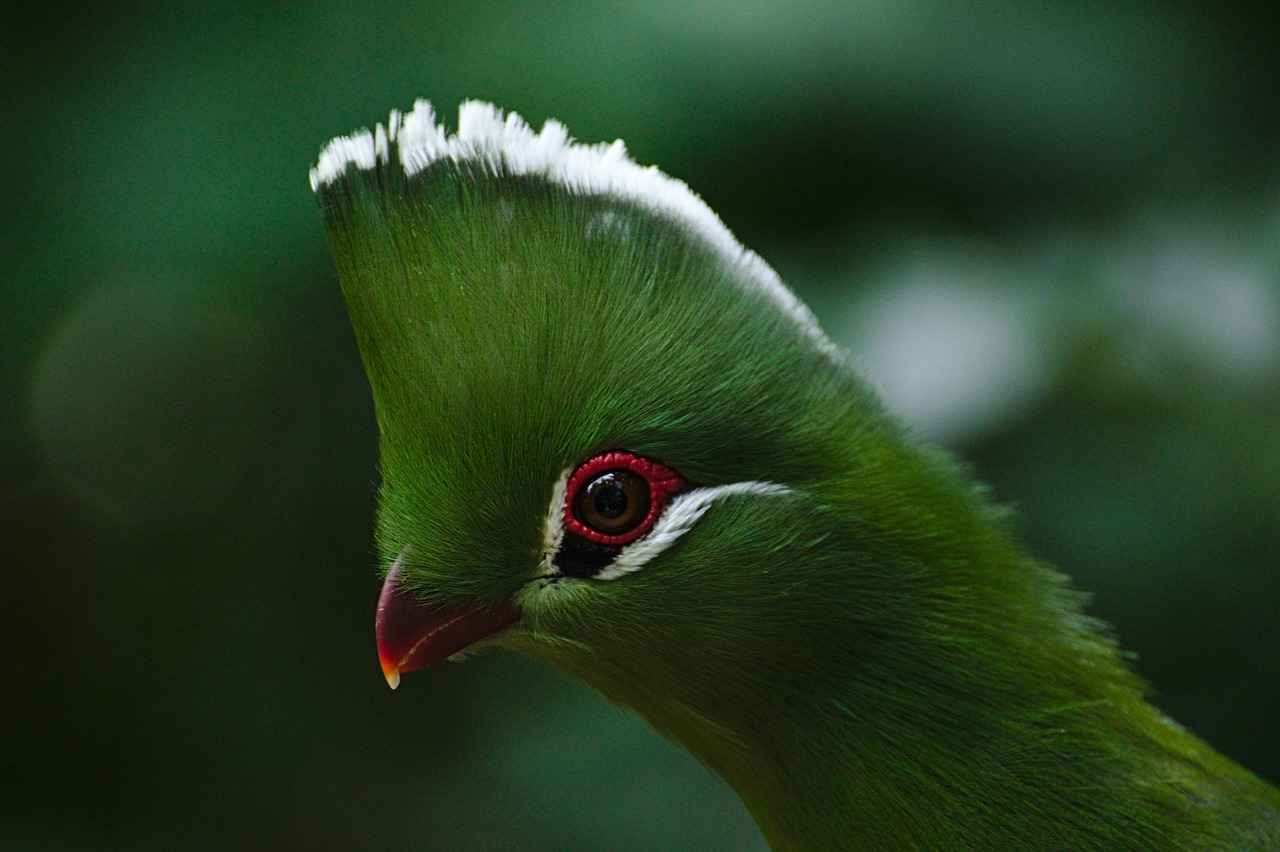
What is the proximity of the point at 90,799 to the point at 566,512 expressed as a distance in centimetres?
209

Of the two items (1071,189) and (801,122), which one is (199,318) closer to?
(801,122)

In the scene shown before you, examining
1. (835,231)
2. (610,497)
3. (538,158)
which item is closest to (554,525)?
(610,497)

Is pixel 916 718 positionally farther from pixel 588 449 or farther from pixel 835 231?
pixel 835 231

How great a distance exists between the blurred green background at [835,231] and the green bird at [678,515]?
0.57 m

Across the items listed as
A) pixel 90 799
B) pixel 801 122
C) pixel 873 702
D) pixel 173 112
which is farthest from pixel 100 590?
pixel 873 702

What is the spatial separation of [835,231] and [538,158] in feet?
3.40

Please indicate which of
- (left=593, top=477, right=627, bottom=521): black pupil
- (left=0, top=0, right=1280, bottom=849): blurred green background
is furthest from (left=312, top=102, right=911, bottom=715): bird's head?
(left=0, top=0, right=1280, bottom=849): blurred green background

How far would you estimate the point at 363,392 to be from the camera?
2482 mm

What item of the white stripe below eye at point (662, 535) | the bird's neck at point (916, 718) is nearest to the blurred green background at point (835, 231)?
the bird's neck at point (916, 718)

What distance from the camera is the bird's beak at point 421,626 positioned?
3.69ft

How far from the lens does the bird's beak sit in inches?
44.3

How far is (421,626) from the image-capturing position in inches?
44.4

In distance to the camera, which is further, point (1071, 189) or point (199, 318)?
point (199, 318)

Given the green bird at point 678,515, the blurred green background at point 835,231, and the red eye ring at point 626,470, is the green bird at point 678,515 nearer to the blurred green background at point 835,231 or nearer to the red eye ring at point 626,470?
the red eye ring at point 626,470
